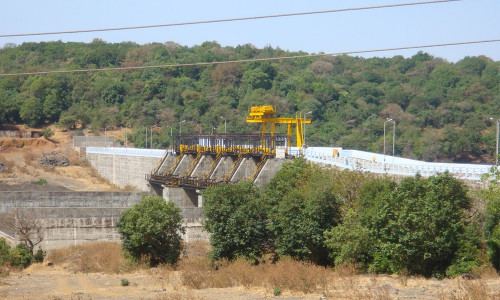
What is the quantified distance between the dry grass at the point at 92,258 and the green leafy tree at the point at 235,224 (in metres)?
4.89

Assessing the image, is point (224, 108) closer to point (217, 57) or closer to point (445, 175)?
point (217, 57)

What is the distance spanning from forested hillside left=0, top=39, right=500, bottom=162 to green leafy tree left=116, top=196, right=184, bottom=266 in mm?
54921

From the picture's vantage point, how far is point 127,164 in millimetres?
70188

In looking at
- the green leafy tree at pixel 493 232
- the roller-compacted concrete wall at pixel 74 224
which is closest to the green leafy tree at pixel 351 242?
the green leafy tree at pixel 493 232

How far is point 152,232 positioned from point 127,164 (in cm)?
3939

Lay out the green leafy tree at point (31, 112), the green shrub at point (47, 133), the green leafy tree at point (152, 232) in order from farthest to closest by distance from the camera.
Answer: the green leafy tree at point (31, 112)
the green shrub at point (47, 133)
the green leafy tree at point (152, 232)

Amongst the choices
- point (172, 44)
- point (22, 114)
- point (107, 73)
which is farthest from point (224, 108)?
point (172, 44)

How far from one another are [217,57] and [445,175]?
121m

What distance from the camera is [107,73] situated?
13288 cm

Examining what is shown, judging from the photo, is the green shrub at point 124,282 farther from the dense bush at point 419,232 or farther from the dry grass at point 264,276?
the dense bush at point 419,232

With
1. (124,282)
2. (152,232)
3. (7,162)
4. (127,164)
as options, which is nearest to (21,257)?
(152,232)

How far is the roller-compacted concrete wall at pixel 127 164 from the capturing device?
66.6 m

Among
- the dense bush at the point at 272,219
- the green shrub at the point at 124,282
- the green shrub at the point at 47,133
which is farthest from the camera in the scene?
the green shrub at the point at 47,133

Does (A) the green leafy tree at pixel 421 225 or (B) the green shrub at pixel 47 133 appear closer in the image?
(A) the green leafy tree at pixel 421 225
